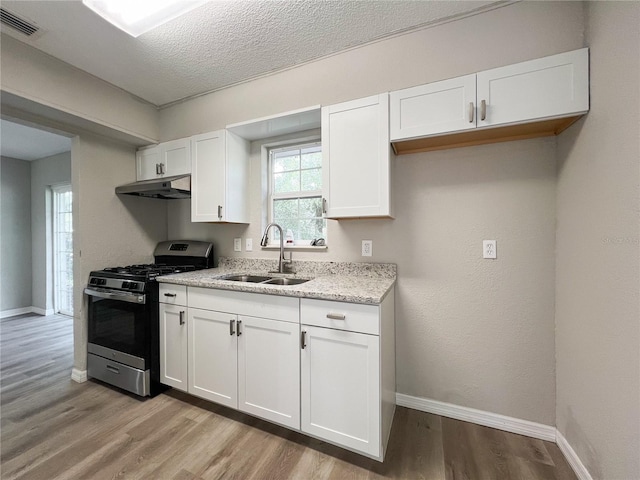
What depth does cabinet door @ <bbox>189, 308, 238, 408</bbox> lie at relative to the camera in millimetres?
1754

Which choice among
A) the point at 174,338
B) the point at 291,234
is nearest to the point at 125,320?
the point at 174,338

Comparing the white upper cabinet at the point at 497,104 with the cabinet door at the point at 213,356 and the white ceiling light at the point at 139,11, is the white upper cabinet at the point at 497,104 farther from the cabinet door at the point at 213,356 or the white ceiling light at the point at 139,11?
the cabinet door at the point at 213,356

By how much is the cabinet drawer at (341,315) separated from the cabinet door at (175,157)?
181 cm

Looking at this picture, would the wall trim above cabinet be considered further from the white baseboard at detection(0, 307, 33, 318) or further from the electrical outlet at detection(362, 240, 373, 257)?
the white baseboard at detection(0, 307, 33, 318)

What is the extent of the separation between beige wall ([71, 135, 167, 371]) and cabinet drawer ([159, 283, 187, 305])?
35.3 inches

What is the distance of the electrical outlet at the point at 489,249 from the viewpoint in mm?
1683

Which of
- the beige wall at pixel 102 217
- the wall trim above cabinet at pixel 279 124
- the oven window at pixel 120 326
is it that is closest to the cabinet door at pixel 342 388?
the oven window at pixel 120 326

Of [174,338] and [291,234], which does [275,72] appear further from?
[174,338]

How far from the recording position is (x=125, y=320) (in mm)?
2088

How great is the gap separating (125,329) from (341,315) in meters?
1.82

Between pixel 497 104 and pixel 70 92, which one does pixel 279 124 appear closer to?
pixel 497 104

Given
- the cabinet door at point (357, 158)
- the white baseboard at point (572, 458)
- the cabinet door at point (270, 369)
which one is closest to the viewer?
the white baseboard at point (572, 458)

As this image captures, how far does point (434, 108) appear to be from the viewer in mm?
1566

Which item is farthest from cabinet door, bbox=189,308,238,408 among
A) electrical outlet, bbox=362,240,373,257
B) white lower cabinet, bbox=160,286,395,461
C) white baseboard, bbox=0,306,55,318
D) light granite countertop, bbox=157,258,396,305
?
white baseboard, bbox=0,306,55,318
